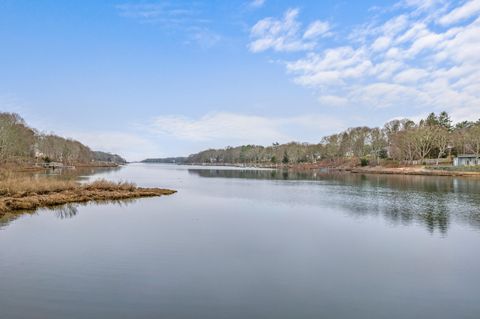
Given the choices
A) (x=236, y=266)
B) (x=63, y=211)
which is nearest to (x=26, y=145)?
(x=63, y=211)

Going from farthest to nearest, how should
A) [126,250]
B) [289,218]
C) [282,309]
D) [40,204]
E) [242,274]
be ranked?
[40,204] → [289,218] → [126,250] → [242,274] → [282,309]

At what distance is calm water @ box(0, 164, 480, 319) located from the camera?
9.09 meters

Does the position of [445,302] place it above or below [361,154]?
below

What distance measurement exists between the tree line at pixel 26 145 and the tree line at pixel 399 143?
329 ft

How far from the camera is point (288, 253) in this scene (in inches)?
566

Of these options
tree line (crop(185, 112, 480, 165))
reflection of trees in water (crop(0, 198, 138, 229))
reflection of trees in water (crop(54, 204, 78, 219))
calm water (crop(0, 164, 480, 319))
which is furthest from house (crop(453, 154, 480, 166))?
reflection of trees in water (crop(54, 204, 78, 219))

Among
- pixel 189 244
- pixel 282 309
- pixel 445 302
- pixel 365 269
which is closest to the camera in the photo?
pixel 282 309

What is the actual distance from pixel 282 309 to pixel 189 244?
7.44m

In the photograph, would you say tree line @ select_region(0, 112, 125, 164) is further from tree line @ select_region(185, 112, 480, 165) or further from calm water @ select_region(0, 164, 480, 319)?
tree line @ select_region(185, 112, 480, 165)

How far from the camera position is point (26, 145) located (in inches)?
3873

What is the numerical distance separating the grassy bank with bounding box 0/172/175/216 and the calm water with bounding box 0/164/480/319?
237cm

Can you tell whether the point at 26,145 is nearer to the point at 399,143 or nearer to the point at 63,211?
the point at 63,211

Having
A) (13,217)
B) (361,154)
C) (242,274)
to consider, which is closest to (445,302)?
(242,274)

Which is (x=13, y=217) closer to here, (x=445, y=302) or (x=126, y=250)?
(x=126, y=250)
